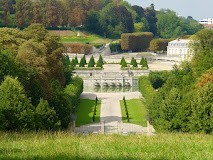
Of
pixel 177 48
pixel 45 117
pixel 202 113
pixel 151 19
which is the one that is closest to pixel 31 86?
pixel 45 117

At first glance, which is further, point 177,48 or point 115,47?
point 115,47

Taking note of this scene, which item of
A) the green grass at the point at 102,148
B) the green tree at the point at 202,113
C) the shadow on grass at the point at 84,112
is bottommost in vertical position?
the shadow on grass at the point at 84,112

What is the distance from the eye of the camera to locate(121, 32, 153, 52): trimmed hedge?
96062mm

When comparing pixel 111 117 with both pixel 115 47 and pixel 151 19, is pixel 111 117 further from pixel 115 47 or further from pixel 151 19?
pixel 151 19

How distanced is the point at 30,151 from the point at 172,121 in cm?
1638

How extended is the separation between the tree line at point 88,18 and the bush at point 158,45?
1052 centimetres

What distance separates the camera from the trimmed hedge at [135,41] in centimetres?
9606

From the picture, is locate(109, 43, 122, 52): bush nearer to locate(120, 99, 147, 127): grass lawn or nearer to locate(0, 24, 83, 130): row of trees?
locate(120, 99, 147, 127): grass lawn

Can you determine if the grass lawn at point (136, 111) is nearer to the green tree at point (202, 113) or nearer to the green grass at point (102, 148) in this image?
the green tree at point (202, 113)

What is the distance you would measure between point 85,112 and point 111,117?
3085 mm

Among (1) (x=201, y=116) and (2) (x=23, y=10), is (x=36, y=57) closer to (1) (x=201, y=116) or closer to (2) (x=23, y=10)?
(1) (x=201, y=116)

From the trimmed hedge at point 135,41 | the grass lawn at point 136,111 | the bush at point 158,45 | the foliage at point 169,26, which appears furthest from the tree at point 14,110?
the foliage at point 169,26

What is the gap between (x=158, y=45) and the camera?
98.2 meters

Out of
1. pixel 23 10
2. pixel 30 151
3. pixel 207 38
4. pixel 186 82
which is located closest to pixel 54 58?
pixel 186 82
